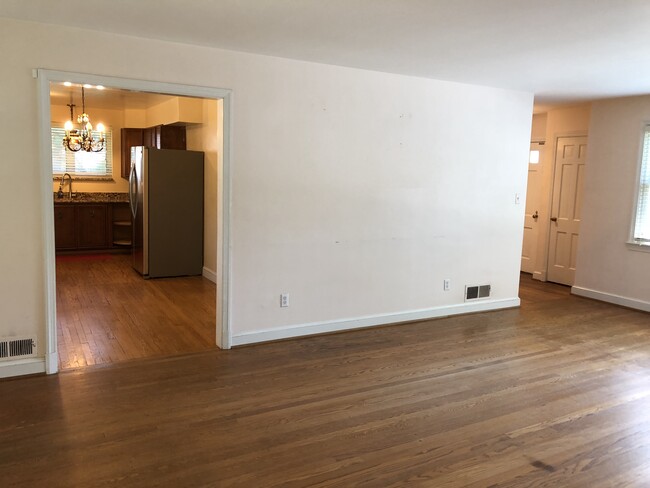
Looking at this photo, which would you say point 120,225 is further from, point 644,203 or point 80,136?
point 644,203

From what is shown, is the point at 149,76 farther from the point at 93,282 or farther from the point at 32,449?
the point at 93,282

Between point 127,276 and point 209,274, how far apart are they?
1.16m

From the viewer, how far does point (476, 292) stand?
5836mm

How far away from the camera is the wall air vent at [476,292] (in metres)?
5.77

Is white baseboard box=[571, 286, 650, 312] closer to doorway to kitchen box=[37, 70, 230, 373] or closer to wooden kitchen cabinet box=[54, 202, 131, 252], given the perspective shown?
doorway to kitchen box=[37, 70, 230, 373]

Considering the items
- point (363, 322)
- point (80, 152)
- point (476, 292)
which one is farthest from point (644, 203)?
point (80, 152)

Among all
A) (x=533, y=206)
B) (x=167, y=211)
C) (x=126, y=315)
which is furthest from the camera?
(x=533, y=206)

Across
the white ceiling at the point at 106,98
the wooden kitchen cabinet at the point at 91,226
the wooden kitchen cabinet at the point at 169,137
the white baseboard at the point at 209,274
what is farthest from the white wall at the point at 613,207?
the wooden kitchen cabinet at the point at 91,226

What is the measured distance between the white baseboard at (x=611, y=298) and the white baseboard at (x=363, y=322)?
1.25 meters

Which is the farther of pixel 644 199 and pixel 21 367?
pixel 644 199

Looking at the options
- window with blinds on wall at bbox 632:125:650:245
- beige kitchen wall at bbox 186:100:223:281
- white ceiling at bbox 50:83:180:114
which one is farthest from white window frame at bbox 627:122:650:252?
white ceiling at bbox 50:83:180:114

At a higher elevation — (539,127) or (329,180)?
(539,127)

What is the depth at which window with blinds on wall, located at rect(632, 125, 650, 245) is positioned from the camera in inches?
240

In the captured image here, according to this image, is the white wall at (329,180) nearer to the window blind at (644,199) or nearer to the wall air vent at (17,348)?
the wall air vent at (17,348)
